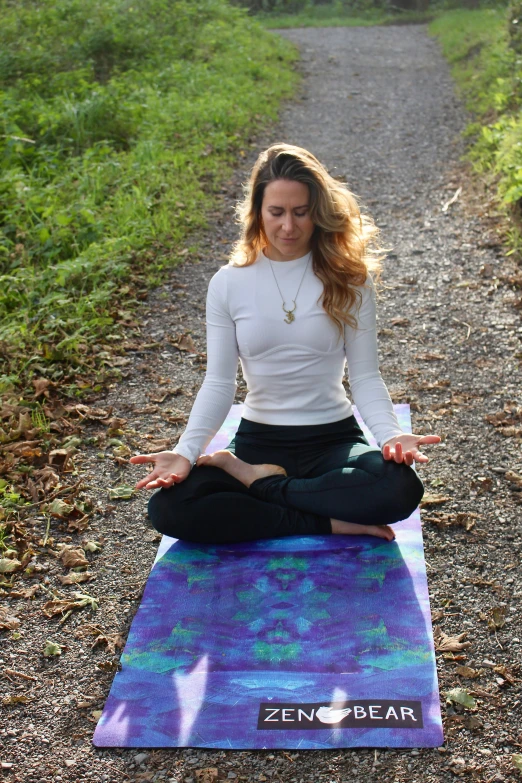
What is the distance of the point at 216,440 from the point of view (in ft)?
15.0

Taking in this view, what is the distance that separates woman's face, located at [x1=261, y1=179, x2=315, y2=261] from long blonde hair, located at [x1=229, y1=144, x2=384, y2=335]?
3 centimetres

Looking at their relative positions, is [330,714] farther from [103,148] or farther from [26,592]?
[103,148]

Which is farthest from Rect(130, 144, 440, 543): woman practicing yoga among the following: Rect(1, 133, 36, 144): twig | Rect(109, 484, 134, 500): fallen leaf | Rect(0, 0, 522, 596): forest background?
Rect(1, 133, 36, 144): twig

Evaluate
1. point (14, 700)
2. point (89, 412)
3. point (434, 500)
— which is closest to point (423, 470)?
point (434, 500)

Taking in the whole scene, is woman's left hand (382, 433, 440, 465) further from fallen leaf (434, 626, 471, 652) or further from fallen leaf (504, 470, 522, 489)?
fallen leaf (504, 470, 522, 489)

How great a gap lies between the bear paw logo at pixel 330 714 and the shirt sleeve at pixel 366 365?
4.04ft

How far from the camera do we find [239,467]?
367cm

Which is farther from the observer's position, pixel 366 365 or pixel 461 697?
pixel 366 365

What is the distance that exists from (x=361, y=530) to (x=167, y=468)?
2.85ft

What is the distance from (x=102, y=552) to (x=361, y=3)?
21.9m

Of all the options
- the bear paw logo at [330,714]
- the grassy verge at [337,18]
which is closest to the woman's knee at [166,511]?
the bear paw logo at [330,714]

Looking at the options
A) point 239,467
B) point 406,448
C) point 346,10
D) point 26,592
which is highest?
point 346,10

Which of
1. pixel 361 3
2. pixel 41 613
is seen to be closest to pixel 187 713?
pixel 41 613

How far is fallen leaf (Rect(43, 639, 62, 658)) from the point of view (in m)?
3.17
